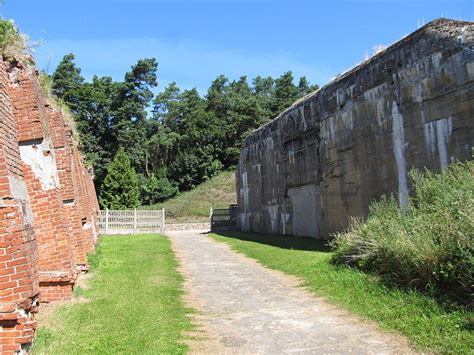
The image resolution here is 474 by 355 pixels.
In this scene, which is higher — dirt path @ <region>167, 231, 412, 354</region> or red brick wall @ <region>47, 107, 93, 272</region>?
red brick wall @ <region>47, 107, 93, 272</region>

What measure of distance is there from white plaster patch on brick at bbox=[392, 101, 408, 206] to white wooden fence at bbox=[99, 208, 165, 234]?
20.6 metres

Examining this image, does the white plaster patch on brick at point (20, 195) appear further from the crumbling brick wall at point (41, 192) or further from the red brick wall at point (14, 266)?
the crumbling brick wall at point (41, 192)

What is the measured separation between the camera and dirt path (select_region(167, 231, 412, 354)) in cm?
539

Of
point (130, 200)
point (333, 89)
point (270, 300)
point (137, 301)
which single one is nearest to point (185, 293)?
point (137, 301)

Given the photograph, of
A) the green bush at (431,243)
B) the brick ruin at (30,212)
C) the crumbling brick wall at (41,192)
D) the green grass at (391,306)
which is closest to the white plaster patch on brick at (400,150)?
the green grass at (391,306)

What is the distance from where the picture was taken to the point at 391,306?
673cm

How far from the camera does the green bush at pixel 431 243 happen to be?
642 centimetres

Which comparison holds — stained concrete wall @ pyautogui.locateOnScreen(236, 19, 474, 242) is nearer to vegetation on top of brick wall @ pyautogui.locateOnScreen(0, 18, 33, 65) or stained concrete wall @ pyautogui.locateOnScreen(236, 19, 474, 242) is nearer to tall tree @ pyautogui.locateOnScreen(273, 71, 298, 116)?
vegetation on top of brick wall @ pyautogui.locateOnScreen(0, 18, 33, 65)

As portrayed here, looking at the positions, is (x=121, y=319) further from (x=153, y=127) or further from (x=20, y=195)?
(x=153, y=127)

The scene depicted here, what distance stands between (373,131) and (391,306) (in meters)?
8.12

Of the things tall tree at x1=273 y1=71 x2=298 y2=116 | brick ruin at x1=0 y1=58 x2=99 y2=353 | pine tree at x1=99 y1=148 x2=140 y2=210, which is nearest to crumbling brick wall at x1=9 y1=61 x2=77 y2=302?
brick ruin at x1=0 y1=58 x2=99 y2=353

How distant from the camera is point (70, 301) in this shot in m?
7.91

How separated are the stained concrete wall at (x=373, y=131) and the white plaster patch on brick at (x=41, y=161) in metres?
8.50

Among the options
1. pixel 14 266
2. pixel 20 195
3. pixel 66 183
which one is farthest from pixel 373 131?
pixel 14 266
